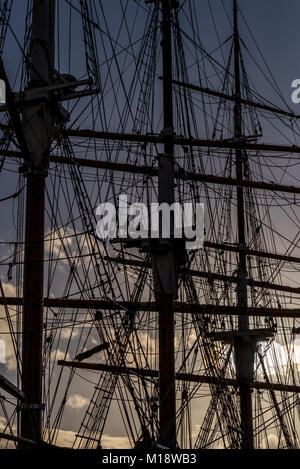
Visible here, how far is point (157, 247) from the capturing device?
20797mm

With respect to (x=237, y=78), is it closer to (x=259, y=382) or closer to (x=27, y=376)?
(x=259, y=382)

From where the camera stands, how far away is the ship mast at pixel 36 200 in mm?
11695

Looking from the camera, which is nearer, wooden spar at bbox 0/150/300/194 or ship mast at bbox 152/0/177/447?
ship mast at bbox 152/0/177/447

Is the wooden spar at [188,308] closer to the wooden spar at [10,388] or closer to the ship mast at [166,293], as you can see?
the ship mast at [166,293]

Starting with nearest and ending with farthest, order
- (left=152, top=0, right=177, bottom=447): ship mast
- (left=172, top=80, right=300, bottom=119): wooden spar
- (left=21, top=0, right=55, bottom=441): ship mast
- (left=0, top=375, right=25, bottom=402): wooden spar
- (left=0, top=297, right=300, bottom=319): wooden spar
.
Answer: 1. (left=0, top=375, right=25, bottom=402): wooden spar
2. (left=21, top=0, right=55, bottom=441): ship mast
3. (left=152, top=0, right=177, bottom=447): ship mast
4. (left=0, top=297, right=300, bottom=319): wooden spar
5. (left=172, top=80, right=300, bottom=119): wooden spar

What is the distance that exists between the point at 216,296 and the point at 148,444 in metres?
18.0

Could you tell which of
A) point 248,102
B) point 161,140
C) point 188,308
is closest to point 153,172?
point 161,140

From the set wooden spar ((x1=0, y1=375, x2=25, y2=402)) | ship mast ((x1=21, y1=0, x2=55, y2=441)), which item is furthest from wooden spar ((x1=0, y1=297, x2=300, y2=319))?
wooden spar ((x1=0, y1=375, x2=25, y2=402))

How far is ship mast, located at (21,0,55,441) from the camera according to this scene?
38.4 feet

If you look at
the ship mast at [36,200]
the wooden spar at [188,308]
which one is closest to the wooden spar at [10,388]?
the ship mast at [36,200]

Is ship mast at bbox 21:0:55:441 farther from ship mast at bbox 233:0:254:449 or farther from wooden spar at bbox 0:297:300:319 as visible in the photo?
ship mast at bbox 233:0:254:449

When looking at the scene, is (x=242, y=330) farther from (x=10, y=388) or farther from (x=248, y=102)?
(x=10, y=388)
